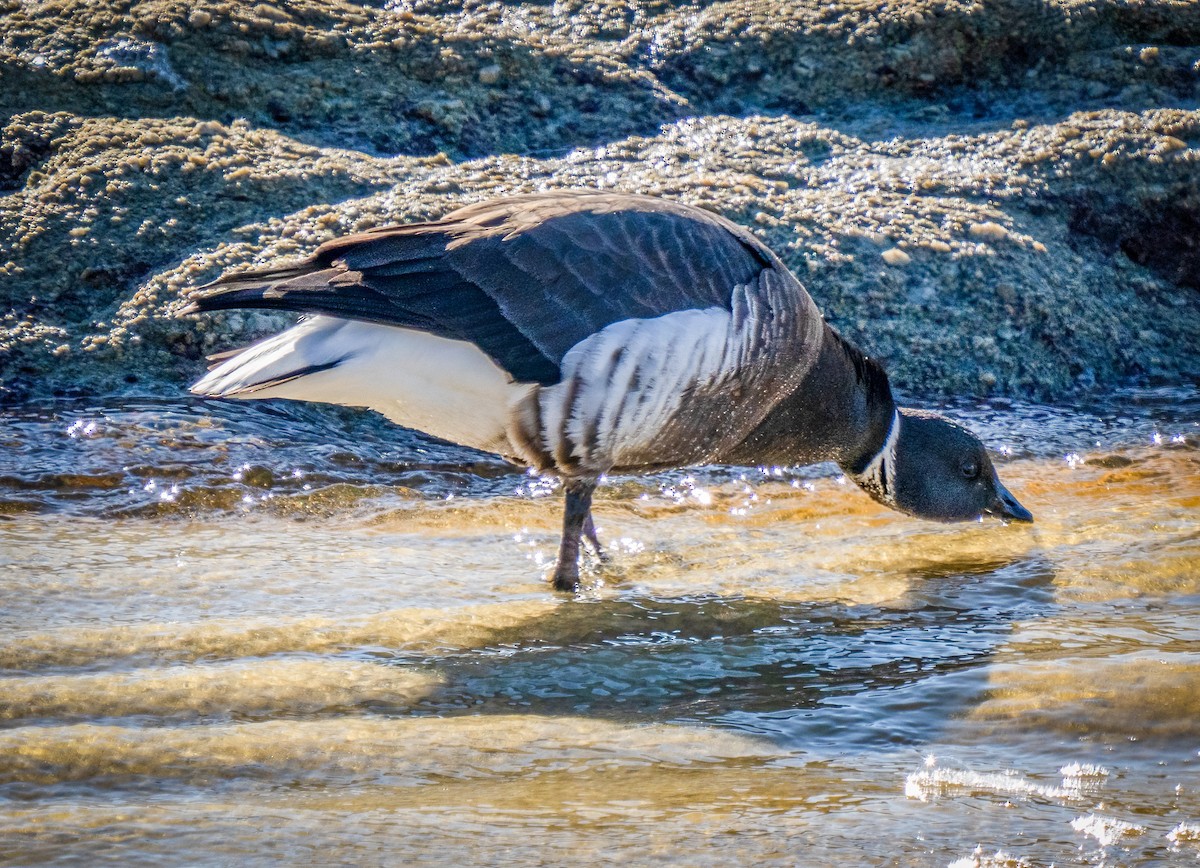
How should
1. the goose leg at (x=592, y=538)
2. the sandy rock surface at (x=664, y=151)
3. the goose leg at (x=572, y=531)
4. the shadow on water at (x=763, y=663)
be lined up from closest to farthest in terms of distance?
the shadow on water at (x=763, y=663) → the goose leg at (x=572, y=531) → the goose leg at (x=592, y=538) → the sandy rock surface at (x=664, y=151)

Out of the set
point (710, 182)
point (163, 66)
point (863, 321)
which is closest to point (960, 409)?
point (863, 321)

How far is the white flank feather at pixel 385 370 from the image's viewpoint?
4.39 metres

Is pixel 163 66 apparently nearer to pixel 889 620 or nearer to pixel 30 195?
pixel 30 195

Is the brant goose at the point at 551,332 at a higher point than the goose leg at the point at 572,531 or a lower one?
higher

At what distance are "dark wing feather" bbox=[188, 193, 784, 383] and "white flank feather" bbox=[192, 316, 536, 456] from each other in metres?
0.14

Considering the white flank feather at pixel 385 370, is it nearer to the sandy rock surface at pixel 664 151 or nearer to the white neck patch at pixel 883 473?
the sandy rock surface at pixel 664 151

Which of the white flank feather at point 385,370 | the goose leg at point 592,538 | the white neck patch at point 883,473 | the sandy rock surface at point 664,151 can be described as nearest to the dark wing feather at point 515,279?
the white flank feather at point 385,370

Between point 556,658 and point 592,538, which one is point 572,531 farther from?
point 556,658

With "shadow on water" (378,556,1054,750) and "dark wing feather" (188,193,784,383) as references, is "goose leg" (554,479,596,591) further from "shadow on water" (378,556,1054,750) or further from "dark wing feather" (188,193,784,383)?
"dark wing feather" (188,193,784,383)

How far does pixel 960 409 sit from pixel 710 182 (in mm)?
1806

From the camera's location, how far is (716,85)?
8.07 m

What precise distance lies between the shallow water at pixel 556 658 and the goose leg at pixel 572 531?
0.13 metres

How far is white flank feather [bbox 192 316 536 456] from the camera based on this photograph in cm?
439

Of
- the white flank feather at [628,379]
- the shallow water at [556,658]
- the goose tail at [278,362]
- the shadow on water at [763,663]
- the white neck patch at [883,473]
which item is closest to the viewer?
the shallow water at [556,658]
